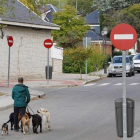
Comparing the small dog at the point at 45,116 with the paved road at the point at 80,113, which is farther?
the small dog at the point at 45,116

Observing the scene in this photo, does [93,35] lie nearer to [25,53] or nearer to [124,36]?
[25,53]

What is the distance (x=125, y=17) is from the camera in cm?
7900

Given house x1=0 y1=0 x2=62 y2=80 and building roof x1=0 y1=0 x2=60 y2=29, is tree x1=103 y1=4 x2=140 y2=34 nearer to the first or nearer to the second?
house x1=0 y1=0 x2=62 y2=80

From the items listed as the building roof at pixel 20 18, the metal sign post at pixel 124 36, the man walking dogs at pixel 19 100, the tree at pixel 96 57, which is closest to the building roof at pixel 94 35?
the tree at pixel 96 57

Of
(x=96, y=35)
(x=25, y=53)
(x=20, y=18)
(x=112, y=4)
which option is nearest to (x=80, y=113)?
(x=20, y=18)

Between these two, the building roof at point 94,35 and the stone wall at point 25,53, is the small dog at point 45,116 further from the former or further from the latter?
the building roof at point 94,35

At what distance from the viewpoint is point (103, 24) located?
8106cm

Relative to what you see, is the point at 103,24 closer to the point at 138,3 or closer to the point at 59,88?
the point at 138,3

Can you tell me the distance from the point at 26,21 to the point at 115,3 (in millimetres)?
46128

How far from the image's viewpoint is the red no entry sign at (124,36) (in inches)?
431

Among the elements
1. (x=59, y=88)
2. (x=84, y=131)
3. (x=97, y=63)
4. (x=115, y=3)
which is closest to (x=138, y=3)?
(x=115, y=3)

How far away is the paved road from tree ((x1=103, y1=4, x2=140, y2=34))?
4754cm

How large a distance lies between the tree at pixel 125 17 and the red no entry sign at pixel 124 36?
66.8 m

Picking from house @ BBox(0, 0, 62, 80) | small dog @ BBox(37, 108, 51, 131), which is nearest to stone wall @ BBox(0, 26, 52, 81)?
house @ BBox(0, 0, 62, 80)
